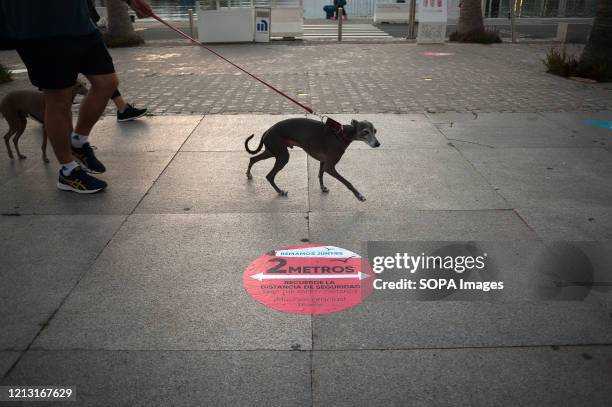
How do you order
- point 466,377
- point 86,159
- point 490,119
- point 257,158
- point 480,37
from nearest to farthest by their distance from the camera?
point 466,377 → point 257,158 → point 86,159 → point 490,119 → point 480,37

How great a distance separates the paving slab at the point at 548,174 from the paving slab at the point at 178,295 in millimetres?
2222

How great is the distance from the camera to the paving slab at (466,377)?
2381 millimetres

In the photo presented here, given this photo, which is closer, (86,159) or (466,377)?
(466,377)

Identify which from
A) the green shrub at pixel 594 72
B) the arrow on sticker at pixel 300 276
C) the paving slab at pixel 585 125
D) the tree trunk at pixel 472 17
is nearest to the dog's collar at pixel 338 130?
the arrow on sticker at pixel 300 276

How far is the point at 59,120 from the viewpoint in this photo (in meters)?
4.59

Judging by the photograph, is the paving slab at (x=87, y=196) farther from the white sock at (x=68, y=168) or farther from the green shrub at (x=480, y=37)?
the green shrub at (x=480, y=37)

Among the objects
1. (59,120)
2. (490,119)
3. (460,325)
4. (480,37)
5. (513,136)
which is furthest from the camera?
(480,37)

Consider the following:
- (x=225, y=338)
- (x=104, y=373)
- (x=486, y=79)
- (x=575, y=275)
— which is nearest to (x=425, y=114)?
(x=486, y=79)

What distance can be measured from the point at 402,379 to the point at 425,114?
5.84 meters

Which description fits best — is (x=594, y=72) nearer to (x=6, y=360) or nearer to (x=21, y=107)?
(x=21, y=107)

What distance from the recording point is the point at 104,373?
256cm

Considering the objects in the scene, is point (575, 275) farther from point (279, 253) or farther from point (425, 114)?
point (425, 114)

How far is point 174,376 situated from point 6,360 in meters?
0.92

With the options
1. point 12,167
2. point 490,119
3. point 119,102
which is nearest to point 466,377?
point 12,167
